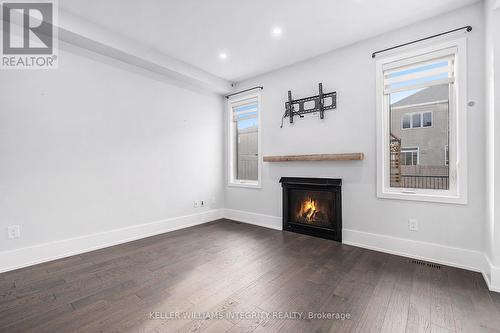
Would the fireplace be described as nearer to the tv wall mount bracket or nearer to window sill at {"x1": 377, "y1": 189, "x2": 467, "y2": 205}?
window sill at {"x1": 377, "y1": 189, "x2": 467, "y2": 205}

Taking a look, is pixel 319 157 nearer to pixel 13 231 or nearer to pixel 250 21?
pixel 250 21

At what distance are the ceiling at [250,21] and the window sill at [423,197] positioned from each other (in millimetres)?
2084

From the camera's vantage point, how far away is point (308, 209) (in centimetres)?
367

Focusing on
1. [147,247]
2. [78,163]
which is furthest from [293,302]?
[78,163]

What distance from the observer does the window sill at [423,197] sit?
2.49m

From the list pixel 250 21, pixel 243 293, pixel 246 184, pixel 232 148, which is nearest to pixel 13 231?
pixel 243 293

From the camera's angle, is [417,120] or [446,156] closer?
[446,156]

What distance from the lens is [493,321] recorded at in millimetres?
1630

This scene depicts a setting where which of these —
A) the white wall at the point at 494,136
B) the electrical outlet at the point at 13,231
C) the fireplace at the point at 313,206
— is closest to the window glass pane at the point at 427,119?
the white wall at the point at 494,136

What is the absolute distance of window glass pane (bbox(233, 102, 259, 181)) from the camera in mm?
4586

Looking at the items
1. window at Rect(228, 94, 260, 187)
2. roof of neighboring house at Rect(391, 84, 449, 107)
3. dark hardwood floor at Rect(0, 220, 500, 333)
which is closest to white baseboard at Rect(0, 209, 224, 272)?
dark hardwood floor at Rect(0, 220, 500, 333)

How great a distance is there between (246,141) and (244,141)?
0.06 metres

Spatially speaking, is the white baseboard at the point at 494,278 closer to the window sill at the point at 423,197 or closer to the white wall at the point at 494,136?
the white wall at the point at 494,136

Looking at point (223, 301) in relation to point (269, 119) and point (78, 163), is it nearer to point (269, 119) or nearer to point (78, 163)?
point (78, 163)
